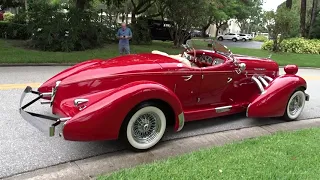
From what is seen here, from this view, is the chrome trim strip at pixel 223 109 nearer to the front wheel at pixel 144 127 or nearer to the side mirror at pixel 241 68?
the side mirror at pixel 241 68

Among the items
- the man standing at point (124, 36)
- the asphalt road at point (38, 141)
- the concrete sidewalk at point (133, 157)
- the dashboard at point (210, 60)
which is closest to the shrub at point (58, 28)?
the man standing at point (124, 36)

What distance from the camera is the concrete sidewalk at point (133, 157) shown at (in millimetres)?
3549

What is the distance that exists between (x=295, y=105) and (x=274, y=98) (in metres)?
0.98

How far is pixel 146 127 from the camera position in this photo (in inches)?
167

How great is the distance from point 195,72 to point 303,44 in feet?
72.8

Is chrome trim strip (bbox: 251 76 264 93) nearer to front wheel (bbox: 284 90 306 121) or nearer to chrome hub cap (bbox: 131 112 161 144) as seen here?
front wheel (bbox: 284 90 306 121)

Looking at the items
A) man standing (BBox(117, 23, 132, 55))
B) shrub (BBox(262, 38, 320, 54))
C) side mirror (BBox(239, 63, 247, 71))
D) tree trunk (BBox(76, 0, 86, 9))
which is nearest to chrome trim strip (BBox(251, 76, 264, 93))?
side mirror (BBox(239, 63, 247, 71))

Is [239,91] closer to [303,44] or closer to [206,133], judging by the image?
[206,133]

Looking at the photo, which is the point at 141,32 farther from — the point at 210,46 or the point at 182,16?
the point at 210,46

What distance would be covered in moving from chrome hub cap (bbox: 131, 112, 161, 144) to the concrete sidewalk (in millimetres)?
189

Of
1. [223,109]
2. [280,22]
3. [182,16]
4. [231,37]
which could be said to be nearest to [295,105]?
[223,109]

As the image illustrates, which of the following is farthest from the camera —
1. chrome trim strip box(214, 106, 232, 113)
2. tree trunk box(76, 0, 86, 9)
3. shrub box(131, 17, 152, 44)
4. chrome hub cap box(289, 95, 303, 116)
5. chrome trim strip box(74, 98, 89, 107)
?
shrub box(131, 17, 152, 44)

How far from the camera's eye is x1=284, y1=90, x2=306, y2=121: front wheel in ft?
19.8

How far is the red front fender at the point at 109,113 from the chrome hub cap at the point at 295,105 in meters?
3.15
